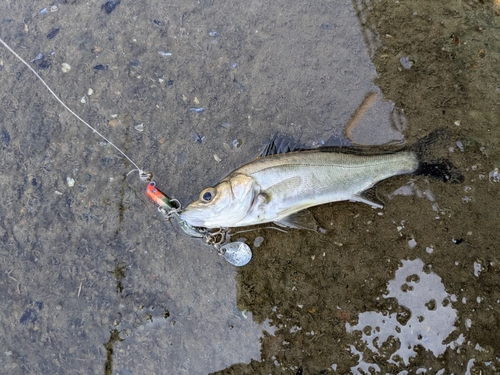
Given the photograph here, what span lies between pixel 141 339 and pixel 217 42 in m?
3.15

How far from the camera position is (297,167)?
320cm

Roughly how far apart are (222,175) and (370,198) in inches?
58.0

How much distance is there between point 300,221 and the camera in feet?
10.9

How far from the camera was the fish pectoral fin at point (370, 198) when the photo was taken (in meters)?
3.33

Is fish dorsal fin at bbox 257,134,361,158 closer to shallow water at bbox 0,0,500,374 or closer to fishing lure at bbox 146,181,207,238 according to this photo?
shallow water at bbox 0,0,500,374

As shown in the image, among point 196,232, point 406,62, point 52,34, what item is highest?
point 52,34

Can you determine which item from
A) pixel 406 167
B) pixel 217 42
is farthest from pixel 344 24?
pixel 406 167

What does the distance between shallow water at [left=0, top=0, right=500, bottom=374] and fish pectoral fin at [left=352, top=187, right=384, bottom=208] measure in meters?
0.10

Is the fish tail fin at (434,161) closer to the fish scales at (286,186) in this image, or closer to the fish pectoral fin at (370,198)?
the fish scales at (286,186)

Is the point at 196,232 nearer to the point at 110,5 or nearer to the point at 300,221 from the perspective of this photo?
the point at 300,221

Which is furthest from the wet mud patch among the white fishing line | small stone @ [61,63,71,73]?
small stone @ [61,63,71,73]

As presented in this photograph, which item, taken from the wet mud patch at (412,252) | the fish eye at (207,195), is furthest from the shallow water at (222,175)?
the fish eye at (207,195)

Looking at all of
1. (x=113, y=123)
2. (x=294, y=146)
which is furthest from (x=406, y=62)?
(x=113, y=123)

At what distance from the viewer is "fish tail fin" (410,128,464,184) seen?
3.40 meters
